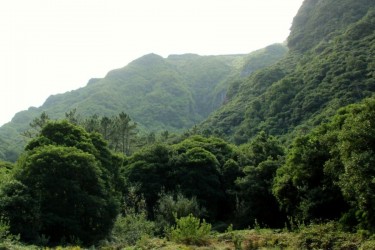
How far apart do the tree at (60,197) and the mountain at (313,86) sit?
4563 centimetres

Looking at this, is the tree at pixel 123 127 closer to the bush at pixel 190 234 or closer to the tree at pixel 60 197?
the tree at pixel 60 197

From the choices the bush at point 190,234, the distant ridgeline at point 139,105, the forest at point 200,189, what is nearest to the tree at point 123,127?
the forest at point 200,189

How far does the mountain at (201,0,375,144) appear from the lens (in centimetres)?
7094

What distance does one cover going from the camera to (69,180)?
79.7ft

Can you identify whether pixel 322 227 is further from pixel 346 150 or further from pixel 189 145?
pixel 189 145

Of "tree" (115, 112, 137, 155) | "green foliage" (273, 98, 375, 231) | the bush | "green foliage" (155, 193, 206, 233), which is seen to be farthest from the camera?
"tree" (115, 112, 137, 155)

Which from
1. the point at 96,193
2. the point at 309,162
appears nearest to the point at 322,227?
the point at 309,162

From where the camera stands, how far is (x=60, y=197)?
24.1 metres

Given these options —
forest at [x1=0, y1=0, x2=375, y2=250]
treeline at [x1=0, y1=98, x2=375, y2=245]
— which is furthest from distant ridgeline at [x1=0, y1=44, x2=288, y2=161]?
treeline at [x1=0, y1=98, x2=375, y2=245]

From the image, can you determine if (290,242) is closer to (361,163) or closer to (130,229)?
(361,163)

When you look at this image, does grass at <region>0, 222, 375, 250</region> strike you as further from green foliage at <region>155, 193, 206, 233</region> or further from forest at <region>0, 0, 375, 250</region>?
green foliage at <region>155, 193, 206, 233</region>

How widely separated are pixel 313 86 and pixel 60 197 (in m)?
68.3

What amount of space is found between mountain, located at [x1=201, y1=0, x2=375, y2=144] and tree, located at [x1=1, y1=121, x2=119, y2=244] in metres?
45.6

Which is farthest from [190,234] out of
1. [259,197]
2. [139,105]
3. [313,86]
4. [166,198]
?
[139,105]
